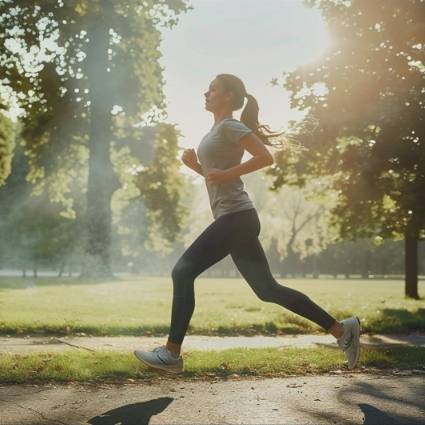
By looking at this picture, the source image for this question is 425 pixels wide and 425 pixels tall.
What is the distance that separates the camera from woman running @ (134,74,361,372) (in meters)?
4.17

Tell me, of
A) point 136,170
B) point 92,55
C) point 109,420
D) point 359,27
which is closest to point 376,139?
point 359,27

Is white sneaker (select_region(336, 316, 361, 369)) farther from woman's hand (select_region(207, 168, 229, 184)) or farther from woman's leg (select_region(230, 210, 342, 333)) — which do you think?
woman's hand (select_region(207, 168, 229, 184))

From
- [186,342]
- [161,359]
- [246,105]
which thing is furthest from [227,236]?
[186,342]

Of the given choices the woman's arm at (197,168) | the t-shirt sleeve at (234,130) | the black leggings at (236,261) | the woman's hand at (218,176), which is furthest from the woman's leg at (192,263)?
the woman's arm at (197,168)

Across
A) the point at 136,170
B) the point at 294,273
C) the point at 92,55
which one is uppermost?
the point at 92,55

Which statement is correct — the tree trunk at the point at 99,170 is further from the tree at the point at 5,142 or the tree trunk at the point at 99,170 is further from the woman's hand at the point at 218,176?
the woman's hand at the point at 218,176

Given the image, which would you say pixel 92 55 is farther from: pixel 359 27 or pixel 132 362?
pixel 132 362

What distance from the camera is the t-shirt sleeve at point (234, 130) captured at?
423 cm

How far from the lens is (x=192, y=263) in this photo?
4.15m

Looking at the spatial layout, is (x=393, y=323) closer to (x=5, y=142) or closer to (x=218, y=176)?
(x=218, y=176)

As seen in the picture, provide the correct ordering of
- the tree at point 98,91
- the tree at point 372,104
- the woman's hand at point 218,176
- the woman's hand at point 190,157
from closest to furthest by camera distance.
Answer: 1. the woman's hand at point 218,176
2. the woman's hand at point 190,157
3. the tree at point 372,104
4. the tree at point 98,91

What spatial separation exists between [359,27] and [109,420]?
1270cm

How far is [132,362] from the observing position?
5039mm

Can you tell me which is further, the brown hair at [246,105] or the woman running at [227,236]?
the brown hair at [246,105]
